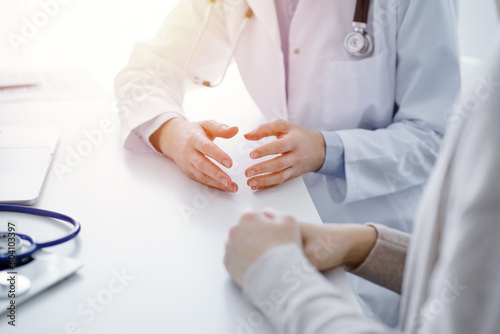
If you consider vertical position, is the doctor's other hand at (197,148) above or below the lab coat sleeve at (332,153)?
above

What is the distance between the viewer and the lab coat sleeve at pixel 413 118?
0.95 metres

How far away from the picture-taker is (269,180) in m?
0.83

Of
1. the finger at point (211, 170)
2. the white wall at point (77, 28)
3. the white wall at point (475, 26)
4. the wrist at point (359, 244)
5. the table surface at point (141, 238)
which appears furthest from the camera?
the white wall at point (475, 26)

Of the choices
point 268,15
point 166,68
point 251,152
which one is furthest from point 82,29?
point 251,152

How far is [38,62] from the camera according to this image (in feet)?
5.31

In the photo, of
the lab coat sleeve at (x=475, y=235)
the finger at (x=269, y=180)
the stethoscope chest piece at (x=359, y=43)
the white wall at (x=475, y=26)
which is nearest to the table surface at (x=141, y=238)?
the finger at (x=269, y=180)

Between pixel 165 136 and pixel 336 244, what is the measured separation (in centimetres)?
44

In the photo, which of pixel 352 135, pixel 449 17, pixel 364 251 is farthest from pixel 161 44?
pixel 364 251

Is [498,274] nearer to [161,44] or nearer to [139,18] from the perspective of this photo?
[161,44]

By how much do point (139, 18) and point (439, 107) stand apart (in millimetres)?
1095

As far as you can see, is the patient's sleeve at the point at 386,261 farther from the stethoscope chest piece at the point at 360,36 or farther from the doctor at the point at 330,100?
the stethoscope chest piece at the point at 360,36

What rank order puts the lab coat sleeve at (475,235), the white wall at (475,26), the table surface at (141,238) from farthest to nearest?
1. the white wall at (475,26)
2. the table surface at (141,238)
3. the lab coat sleeve at (475,235)

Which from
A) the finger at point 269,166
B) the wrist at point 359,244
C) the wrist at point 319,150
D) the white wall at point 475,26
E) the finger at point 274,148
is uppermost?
the finger at point 274,148

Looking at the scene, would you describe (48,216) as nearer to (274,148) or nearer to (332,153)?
(274,148)
